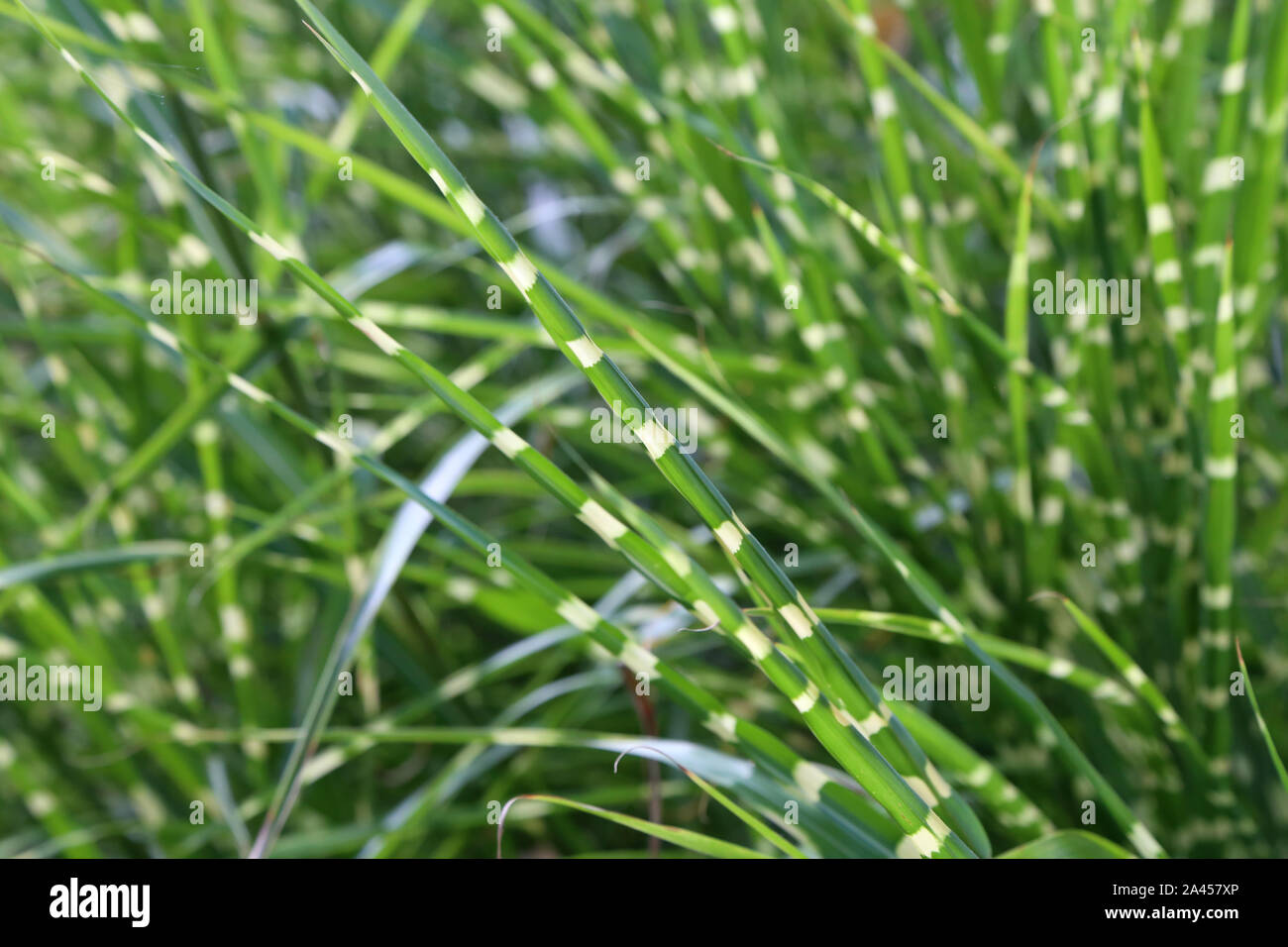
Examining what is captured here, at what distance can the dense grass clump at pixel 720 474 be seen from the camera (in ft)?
0.89

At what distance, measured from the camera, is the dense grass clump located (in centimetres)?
27

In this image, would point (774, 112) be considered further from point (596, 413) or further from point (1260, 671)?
point (1260, 671)

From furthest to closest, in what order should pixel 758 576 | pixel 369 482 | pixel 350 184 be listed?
pixel 350 184, pixel 369 482, pixel 758 576

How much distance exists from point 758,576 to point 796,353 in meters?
0.28

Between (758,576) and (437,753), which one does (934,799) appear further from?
(437,753)

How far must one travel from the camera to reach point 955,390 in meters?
0.38

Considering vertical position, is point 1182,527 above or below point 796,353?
below

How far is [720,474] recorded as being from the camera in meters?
0.46
